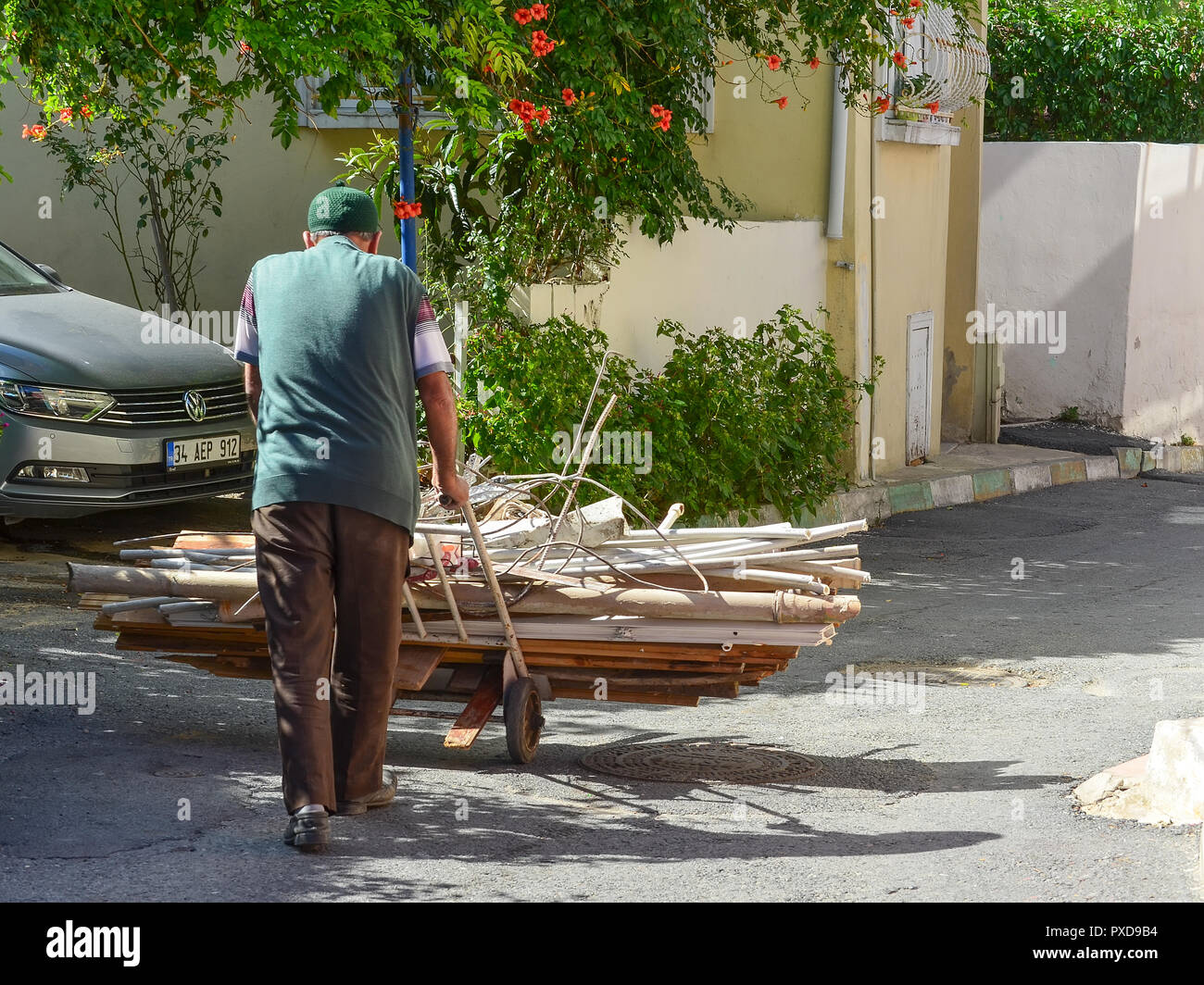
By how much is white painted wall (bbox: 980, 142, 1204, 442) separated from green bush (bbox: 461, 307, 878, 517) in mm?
5518

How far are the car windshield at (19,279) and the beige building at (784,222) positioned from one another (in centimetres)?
281

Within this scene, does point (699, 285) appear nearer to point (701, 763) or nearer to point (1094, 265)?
point (701, 763)

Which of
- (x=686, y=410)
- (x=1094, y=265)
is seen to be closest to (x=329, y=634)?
(x=686, y=410)

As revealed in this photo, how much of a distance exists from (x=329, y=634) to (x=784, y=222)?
8323 millimetres

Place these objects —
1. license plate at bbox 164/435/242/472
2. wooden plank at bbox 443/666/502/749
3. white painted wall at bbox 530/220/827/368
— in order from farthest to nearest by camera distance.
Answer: white painted wall at bbox 530/220/827/368 → license plate at bbox 164/435/242/472 → wooden plank at bbox 443/666/502/749

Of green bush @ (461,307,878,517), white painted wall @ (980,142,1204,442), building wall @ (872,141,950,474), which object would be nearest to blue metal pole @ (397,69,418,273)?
green bush @ (461,307,878,517)

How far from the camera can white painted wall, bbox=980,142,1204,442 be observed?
1692 cm

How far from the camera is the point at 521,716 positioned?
5727 mm

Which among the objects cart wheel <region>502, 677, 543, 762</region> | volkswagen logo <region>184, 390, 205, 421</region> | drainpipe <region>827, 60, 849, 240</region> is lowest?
cart wheel <region>502, 677, 543, 762</region>

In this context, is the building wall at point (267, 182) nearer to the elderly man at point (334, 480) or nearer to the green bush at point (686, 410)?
the green bush at point (686, 410)

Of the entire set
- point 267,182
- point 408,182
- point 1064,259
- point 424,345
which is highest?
point 267,182

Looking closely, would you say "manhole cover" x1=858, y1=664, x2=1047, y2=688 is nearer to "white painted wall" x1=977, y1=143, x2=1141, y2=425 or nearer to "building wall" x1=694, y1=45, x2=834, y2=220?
"building wall" x1=694, y1=45, x2=834, y2=220

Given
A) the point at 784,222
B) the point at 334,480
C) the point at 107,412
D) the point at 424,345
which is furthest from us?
the point at 784,222

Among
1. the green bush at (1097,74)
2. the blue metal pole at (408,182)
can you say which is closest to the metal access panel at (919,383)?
the blue metal pole at (408,182)
